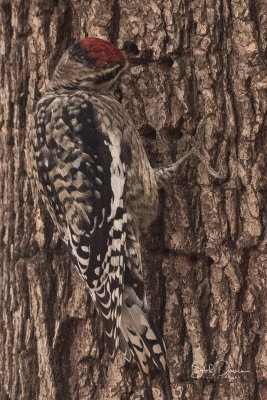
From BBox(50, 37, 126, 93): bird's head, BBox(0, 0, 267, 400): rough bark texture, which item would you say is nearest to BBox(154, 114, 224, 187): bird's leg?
BBox(0, 0, 267, 400): rough bark texture

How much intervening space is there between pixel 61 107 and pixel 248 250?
1.16m

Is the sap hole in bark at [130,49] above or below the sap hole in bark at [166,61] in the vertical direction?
above

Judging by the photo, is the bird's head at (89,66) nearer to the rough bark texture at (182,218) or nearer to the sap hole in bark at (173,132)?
the rough bark texture at (182,218)

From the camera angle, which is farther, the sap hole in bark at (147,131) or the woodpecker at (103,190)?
the sap hole in bark at (147,131)

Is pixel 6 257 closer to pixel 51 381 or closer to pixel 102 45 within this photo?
pixel 51 381

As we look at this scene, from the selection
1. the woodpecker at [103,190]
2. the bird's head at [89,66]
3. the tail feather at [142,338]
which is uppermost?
the bird's head at [89,66]

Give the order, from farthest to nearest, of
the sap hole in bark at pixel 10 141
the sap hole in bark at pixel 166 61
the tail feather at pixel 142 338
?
the sap hole in bark at pixel 10 141 < the sap hole in bark at pixel 166 61 < the tail feather at pixel 142 338

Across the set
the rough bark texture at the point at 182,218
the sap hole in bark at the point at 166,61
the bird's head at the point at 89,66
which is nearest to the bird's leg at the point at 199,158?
the rough bark texture at the point at 182,218

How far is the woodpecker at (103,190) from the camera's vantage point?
3295mm

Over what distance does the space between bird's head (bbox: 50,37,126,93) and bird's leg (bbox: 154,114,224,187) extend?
1.58 ft

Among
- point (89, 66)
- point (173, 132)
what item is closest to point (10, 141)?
point (89, 66)

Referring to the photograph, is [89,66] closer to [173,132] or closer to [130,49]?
[130,49]

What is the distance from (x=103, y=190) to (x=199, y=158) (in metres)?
0.48

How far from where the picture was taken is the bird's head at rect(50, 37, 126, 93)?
331cm
